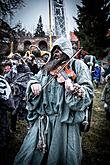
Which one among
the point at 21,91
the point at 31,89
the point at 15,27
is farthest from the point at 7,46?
the point at 31,89

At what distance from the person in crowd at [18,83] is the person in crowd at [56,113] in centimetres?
208

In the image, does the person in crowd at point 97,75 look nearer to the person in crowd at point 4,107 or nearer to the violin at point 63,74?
the person in crowd at point 4,107

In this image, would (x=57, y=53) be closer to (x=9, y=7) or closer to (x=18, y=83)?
(x=18, y=83)

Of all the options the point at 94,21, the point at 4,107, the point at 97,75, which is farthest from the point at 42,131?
the point at 97,75

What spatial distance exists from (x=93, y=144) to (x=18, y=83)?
68.2 inches

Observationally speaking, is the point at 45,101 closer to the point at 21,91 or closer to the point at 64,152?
the point at 64,152

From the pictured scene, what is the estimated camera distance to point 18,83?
5012 mm

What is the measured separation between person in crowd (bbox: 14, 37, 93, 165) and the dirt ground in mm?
1112

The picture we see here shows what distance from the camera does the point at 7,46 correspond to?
7.98m

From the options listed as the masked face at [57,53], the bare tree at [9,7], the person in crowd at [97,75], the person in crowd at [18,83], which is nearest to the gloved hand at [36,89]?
the masked face at [57,53]

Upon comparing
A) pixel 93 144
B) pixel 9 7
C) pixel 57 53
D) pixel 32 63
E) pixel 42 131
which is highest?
pixel 9 7

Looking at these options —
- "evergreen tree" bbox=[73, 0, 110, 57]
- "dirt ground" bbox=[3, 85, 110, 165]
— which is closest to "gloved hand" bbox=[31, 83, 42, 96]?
"dirt ground" bbox=[3, 85, 110, 165]

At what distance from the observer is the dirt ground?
4.18 metres

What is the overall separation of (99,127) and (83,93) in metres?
3.83
